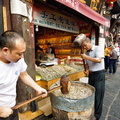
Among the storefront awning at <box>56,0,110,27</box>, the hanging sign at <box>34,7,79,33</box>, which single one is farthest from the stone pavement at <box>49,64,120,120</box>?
the hanging sign at <box>34,7,79,33</box>

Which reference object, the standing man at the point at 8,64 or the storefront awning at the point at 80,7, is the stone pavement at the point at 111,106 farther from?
the storefront awning at the point at 80,7

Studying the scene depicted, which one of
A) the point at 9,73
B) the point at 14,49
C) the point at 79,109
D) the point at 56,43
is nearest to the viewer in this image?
the point at 14,49

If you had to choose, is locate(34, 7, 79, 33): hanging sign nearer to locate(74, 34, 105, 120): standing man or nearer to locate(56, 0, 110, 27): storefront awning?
locate(56, 0, 110, 27): storefront awning

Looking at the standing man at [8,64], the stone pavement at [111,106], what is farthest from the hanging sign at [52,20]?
the stone pavement at [111,106]

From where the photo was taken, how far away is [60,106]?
6.97ft

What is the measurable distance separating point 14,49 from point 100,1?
667 centimetres

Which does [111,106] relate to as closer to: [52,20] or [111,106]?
[111,106]

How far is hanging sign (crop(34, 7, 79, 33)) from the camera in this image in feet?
13.1

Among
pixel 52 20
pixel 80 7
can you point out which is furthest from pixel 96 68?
pixel 52 20

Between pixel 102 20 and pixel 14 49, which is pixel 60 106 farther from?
pixel 102 20

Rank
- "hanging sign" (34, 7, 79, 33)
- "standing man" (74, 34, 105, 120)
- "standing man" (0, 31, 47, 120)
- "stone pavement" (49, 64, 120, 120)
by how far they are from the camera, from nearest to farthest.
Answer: "standing man" (0, 31, 47, 120)
"standing man" (74, 34, 105, 120)
"stone pavement" (49, 64, 120, 120)
"hanging sign" (34, 7, 79, 33)

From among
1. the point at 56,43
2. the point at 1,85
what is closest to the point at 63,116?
the point at 1,85

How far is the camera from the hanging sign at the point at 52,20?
158 inches

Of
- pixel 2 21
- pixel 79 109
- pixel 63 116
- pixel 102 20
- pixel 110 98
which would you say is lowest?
pixel 110 98
